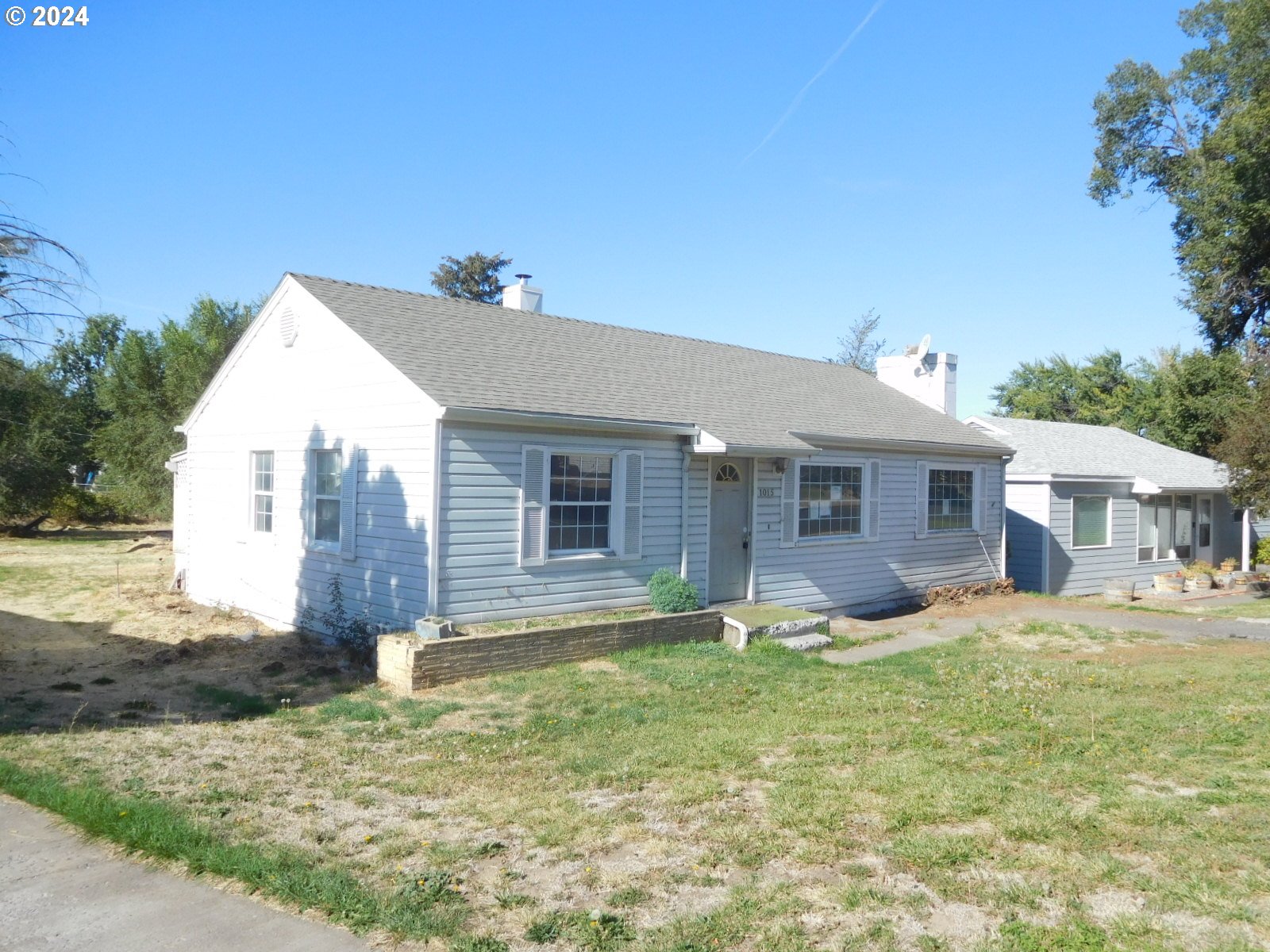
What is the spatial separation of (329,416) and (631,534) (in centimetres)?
447

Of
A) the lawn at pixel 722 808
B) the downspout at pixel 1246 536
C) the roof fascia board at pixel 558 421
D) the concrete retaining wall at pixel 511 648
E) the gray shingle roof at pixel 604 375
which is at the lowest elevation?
the lawn at pixel 722 808

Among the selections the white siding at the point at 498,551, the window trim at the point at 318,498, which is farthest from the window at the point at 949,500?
the window trim at the point at 318,498

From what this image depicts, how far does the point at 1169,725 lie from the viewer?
7.97 metres

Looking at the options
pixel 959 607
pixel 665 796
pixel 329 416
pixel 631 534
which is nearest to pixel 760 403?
pixel 631 534

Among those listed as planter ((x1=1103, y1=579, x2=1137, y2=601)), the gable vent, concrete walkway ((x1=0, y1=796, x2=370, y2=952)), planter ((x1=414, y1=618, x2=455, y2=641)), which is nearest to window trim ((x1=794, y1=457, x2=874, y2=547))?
planter ((x1=414, y1=618, x2=455, y2=641))

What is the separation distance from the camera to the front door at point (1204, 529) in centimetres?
2419

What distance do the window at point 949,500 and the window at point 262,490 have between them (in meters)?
11.6

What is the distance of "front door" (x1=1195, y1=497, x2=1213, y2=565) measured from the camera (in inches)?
952

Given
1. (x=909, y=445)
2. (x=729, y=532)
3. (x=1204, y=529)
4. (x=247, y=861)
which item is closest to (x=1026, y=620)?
(x=909, y=445)

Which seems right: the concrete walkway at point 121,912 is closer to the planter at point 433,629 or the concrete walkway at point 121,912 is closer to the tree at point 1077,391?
the planter at point 433,629

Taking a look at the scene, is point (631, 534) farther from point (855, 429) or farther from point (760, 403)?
point (855, 429)

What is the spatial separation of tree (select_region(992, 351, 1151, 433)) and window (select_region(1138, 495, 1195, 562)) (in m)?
22.2

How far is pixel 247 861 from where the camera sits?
492cm

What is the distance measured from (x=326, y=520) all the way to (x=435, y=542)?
3.17 meters
